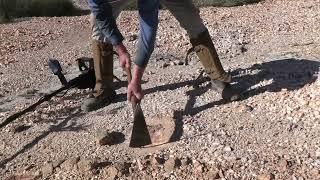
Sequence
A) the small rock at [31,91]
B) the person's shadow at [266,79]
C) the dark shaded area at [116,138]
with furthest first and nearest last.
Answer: the small rock at [31,91] < the person's shadow at [266,79] < the dark shaded area at [116,138]

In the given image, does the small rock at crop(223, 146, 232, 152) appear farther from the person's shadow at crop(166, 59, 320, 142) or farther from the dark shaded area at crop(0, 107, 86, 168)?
the dark shaded area at crop(0, 107, 86, 168)

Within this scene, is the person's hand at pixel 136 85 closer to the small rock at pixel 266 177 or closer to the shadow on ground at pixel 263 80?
the shadow on ground at pixel 263 80

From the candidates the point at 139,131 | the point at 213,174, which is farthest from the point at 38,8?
the point at 213,174

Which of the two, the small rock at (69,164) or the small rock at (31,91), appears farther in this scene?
the small rock at (31,91)

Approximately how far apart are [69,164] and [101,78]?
3.09 ft

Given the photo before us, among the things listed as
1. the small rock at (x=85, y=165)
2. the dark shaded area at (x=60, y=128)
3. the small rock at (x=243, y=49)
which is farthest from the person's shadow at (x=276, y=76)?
the small rock at (x=85, y=165)

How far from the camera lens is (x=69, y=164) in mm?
3434

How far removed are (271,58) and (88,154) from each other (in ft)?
6.43

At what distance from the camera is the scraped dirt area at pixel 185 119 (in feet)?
10.9

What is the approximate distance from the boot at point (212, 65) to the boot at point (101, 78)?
23.3 inches

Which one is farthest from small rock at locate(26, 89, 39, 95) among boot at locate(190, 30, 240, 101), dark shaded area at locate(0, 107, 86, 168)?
boot at locate(190, 30, 240, 101)

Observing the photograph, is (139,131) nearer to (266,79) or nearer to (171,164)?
(171,164)

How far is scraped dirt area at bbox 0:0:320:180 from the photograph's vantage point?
3.33m

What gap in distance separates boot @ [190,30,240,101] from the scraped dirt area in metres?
0.08
